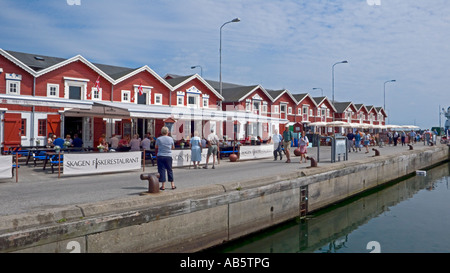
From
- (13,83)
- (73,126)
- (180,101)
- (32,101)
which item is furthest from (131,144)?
(180,101)

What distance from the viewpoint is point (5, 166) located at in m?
10.2

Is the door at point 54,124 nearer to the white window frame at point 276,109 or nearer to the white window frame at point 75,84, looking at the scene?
the white window frame at point 75,84

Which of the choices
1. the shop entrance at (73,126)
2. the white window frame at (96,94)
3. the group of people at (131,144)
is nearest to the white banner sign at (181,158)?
the group of people at (131,144)

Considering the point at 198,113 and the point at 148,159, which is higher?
the point at 198,113

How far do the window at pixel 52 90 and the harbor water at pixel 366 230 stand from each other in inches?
703

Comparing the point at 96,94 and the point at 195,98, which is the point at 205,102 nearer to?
the point at 195,98

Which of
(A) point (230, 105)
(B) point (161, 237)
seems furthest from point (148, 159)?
(A) point (230, 105)

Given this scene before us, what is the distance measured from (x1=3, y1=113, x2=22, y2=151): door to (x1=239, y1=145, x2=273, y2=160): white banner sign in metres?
12.9

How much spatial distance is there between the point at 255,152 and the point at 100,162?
9.88 meters

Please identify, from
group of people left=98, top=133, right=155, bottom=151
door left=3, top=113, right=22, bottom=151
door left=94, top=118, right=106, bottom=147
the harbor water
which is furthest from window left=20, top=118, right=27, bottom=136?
the harbor water

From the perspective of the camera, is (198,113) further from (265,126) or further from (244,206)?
(265,126)

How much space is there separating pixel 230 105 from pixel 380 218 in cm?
2583

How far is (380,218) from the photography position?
1310 centimetres
